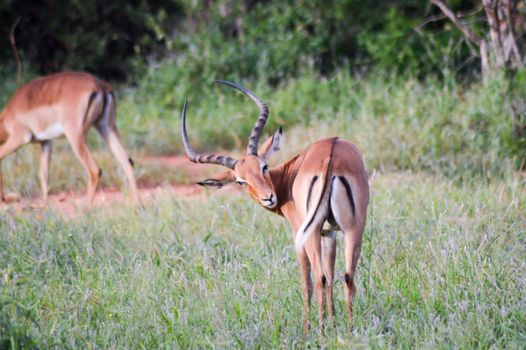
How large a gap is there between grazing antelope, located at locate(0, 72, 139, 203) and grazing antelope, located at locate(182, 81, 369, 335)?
135 inches

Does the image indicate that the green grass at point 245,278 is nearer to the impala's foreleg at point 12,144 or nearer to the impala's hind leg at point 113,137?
the impala's hind leg at point 113,137

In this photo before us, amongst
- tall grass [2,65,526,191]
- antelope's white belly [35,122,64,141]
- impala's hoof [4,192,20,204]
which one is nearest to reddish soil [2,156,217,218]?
impala's hoof [4,192,20,204]

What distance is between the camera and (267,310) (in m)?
4.07

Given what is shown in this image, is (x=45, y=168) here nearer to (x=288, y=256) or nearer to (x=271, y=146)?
(x=288, y=256)

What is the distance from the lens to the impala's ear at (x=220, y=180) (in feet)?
14.3

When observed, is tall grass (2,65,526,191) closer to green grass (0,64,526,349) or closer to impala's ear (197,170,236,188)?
green grass (0,64,526,349)

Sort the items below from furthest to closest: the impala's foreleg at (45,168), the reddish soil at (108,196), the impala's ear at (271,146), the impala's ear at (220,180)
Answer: the impala's foreleg at (45,168), the reddish soil at (108,196), the impala's ear at (271,146), the impala's ear at (220,180)

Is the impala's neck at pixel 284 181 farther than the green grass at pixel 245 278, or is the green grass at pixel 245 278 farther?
the impala's neck at pixel 284 181

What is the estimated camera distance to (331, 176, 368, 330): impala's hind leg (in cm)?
387

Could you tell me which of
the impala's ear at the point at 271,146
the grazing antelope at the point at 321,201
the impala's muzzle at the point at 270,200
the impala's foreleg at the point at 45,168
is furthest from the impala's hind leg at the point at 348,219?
the impala's foreleg at the point at 45,168

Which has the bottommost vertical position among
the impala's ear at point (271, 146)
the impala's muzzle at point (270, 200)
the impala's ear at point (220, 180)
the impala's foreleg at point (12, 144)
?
the impala's foreleg at point (12, 144)

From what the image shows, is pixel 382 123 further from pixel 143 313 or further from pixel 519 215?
pixel 143 313

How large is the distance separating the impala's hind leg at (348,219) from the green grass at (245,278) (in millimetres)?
212

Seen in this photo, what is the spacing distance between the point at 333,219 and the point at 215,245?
1.44 metres
